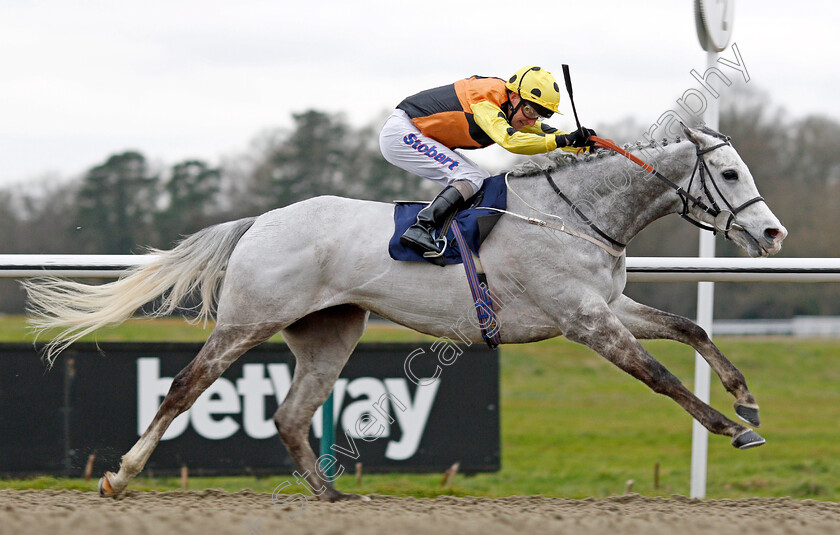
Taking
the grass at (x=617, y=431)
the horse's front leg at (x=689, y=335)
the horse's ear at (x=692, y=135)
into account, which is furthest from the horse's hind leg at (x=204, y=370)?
the horse's ear at (x=692, y=135)

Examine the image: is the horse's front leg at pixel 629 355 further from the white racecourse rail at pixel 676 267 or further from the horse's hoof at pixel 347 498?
the horse's hoof at pixel 347 498

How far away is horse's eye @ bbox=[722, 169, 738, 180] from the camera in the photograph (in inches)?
150

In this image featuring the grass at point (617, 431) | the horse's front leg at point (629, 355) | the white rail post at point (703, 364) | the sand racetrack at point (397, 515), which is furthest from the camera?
the grass at point (617, 431)

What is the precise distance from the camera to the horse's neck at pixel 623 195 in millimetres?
3938

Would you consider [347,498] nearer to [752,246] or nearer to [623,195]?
[623,195]

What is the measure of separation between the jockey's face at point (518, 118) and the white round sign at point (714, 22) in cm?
125

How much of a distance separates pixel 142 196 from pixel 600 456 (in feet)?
48.2

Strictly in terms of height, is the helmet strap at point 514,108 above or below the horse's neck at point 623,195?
above

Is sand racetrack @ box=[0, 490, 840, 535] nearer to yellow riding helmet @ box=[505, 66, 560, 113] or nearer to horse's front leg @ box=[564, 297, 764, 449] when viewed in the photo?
horse's front leg @ box=[564, 297, 764, 449]

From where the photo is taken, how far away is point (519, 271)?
3.91 metres

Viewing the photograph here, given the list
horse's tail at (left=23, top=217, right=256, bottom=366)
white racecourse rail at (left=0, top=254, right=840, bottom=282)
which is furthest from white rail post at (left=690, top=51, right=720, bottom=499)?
horse's tail at (left=23, top=217, right=256, bottom=366)

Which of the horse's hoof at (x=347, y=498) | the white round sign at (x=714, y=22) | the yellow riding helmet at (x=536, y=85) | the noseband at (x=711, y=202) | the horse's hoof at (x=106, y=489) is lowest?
the horse's hoof at (x=347, y=498)

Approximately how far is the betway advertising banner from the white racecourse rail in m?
0.55

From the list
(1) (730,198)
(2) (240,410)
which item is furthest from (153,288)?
(1) (730,198)
